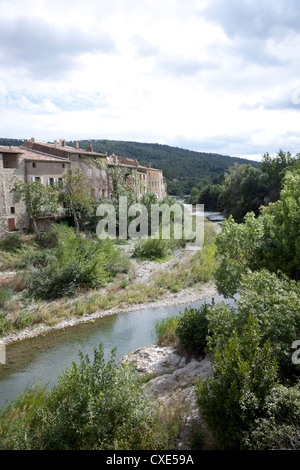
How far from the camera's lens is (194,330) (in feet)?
41.5

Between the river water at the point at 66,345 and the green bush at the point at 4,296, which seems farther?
the green bush at the point at 4,296

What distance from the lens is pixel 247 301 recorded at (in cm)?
819

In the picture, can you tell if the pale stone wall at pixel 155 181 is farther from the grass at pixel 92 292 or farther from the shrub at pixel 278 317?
the shrub at pixel 278 317

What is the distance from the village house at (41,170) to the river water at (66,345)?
14080mm

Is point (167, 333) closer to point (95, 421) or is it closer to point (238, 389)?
point (95, 421)

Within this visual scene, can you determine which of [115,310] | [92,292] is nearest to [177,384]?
→ [115,310]

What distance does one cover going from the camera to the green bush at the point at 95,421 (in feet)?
21.4

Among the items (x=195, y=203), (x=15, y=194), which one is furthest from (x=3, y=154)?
(x=195, y=203)

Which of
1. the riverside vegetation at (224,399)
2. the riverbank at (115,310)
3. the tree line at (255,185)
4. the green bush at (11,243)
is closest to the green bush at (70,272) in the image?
the riverbank at (115,310)

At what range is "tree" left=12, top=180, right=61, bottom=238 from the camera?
26.4m

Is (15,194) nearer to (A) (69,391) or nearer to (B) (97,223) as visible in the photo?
(B) (97,223)

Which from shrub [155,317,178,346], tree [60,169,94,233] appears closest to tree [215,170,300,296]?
shrub [155,317,178,346]

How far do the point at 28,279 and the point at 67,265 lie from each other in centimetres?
249

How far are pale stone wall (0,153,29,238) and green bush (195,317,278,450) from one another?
23.8 m
